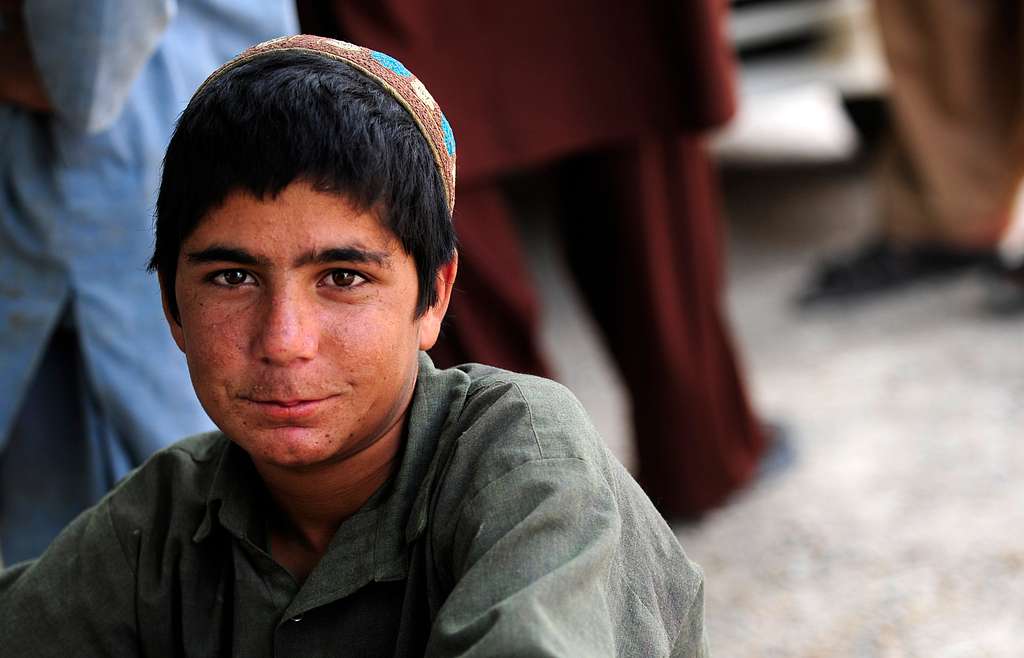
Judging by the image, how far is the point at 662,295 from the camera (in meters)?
3.31

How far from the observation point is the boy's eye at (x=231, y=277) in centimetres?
140

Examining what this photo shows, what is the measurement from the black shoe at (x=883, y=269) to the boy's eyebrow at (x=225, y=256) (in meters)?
3.78

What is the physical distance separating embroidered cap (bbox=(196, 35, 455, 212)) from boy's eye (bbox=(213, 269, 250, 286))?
19cm

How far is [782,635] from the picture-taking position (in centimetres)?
287

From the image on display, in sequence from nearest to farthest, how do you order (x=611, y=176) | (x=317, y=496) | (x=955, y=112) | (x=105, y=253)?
1. (x=317, y=496)
2. (x=105, y=253)
3. (x=611, y=176)
4. (x=955, y=112)

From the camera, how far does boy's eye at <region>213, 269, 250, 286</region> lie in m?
1.40

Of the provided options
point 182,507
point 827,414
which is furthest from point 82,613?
point 827,414

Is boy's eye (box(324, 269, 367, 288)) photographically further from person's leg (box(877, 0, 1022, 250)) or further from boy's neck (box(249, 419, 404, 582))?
person's leg (box(877, 0, 1022, 250))

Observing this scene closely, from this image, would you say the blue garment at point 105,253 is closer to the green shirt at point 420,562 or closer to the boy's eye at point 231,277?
the green shirt at point 420,562

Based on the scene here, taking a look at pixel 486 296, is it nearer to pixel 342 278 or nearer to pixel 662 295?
pixel 662 295

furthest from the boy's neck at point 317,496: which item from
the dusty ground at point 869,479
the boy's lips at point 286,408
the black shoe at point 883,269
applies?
the black shoe at point 883,269

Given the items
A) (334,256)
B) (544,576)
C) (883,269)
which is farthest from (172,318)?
(883,269)

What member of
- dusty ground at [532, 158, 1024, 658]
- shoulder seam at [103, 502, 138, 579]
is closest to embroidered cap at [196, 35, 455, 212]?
shoulder seam at [103, 502, 138, 579]

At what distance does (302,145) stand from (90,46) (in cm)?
76
